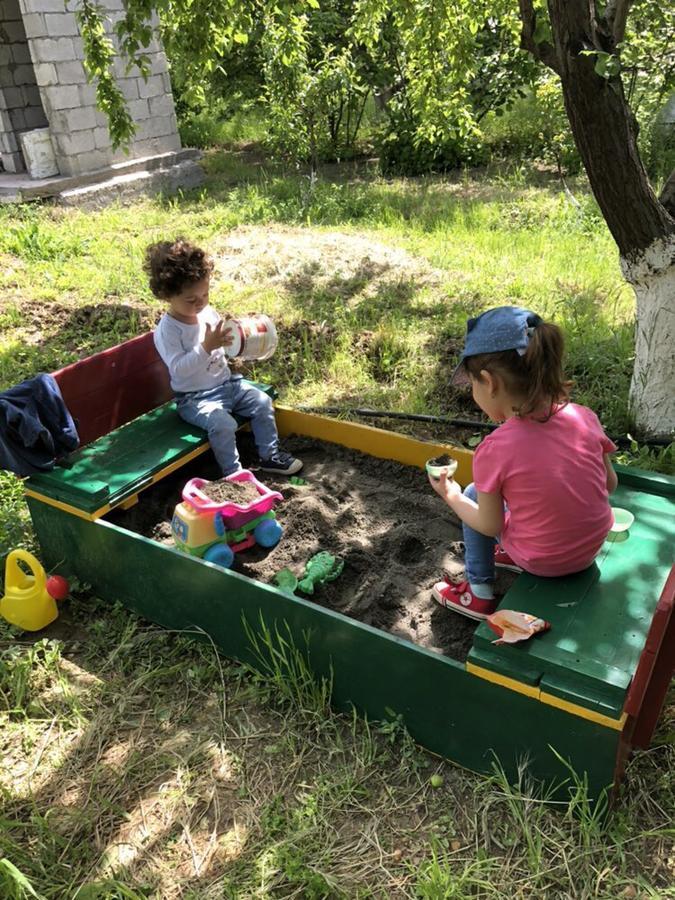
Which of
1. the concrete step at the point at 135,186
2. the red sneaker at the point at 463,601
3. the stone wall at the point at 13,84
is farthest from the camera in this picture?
Result: the stone wall at the point at 13,84

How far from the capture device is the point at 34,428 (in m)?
2.82

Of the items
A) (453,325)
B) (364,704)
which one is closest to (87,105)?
(453,325)

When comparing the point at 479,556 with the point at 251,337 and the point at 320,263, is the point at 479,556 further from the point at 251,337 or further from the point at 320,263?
the point at 320,263

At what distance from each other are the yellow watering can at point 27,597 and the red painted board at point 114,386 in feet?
2.48

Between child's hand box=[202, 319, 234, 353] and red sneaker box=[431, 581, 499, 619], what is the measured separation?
4.88 feet

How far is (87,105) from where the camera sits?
348 inches

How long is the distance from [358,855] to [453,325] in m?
3.51

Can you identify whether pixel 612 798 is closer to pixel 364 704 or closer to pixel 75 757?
pixel 364 704

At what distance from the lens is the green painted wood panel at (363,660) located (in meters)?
1.96

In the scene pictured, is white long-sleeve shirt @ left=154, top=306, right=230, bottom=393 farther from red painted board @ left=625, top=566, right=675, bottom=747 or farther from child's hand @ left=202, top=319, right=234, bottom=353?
red painted board @ left=625, top=566, right=675, bottom=747

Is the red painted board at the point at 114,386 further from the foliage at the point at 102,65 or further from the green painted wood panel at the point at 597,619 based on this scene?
the green painted wood panel at the point at 597,619

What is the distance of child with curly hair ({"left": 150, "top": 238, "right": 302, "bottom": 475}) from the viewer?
329 cm

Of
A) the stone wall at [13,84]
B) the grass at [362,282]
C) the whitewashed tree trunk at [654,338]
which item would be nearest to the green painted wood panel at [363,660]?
the grass at [362,282]

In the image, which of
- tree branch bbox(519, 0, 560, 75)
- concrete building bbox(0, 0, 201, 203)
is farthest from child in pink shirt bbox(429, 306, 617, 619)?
concrete building bbox(0, 0, 201, 203)
